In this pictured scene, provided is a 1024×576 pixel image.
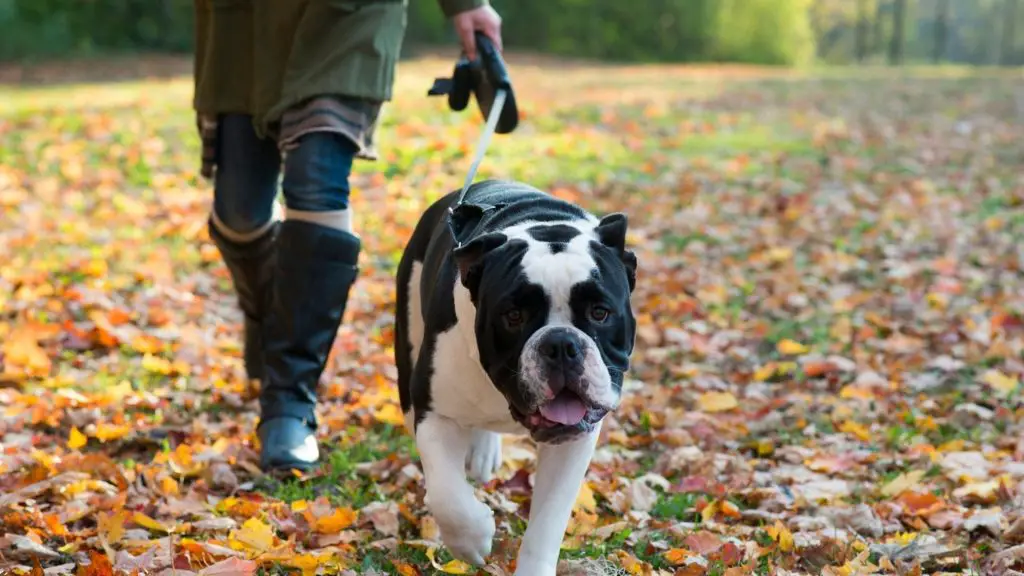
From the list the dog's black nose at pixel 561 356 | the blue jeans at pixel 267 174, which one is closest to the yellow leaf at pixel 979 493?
the dog's black nose at pixel 561 356

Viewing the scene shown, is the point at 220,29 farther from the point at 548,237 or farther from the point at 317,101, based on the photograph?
the point at 548,237

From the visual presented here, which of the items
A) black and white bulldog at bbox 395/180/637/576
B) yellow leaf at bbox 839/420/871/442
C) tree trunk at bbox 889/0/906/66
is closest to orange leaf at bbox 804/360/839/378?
yellow leaf at bbox 839/420/871/442

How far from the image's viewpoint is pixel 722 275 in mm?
7555

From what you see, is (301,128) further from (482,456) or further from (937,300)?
(937,300)

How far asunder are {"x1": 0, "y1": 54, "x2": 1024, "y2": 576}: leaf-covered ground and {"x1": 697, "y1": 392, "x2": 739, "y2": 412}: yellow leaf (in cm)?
1

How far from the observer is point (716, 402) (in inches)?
200

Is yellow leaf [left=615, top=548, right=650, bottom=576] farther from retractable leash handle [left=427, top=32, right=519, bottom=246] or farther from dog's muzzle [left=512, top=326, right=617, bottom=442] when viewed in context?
retractable leash handle [left=427, top=32, right=519, bottom=246]

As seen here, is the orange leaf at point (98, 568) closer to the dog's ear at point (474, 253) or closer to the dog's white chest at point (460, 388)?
the dog's white chest at point (460, 388)

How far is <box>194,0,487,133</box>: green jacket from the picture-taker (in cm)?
404

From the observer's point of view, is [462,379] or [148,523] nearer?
[462,379]

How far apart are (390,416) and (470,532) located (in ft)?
5.70

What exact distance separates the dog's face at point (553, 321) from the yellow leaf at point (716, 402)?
2236 mm

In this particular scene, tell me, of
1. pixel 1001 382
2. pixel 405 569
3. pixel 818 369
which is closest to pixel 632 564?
pixel 405 569

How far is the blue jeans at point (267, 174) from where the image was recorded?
401cm
